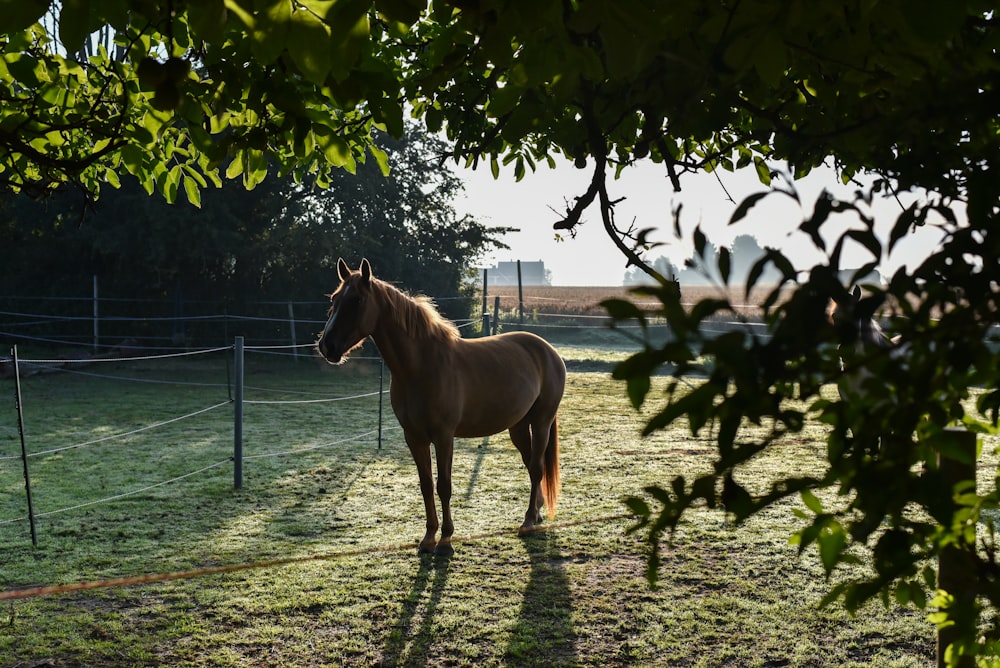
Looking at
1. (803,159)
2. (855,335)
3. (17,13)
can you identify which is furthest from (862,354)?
(17,13)

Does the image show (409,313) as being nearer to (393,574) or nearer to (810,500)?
(393,574)

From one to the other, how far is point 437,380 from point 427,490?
0.65 metres

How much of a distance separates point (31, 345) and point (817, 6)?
57.3 feet

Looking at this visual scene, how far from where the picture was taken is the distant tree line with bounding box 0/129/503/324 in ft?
49.7

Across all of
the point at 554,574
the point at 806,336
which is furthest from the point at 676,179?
the point at 554,574

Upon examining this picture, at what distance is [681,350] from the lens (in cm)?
74

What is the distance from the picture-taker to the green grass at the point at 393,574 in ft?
10.8

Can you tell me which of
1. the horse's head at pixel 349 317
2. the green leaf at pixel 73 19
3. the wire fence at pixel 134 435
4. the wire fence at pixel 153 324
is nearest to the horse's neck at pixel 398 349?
the horse's head at pixel 349 317

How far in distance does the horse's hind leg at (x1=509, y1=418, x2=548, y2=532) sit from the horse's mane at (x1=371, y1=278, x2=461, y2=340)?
1.04 metres

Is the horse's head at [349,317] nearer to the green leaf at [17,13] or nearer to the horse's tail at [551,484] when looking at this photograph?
the horse's tail at [551,484]

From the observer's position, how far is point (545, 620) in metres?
3.61

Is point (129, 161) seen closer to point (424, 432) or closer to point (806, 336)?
point (424, 432)

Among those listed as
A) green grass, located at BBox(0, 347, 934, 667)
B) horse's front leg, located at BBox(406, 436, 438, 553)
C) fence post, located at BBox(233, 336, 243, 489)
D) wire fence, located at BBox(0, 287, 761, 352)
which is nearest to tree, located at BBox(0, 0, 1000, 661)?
green grass, located at BBox(0, 347, 934, 667)

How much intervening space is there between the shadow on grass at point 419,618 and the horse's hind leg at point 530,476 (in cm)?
79
